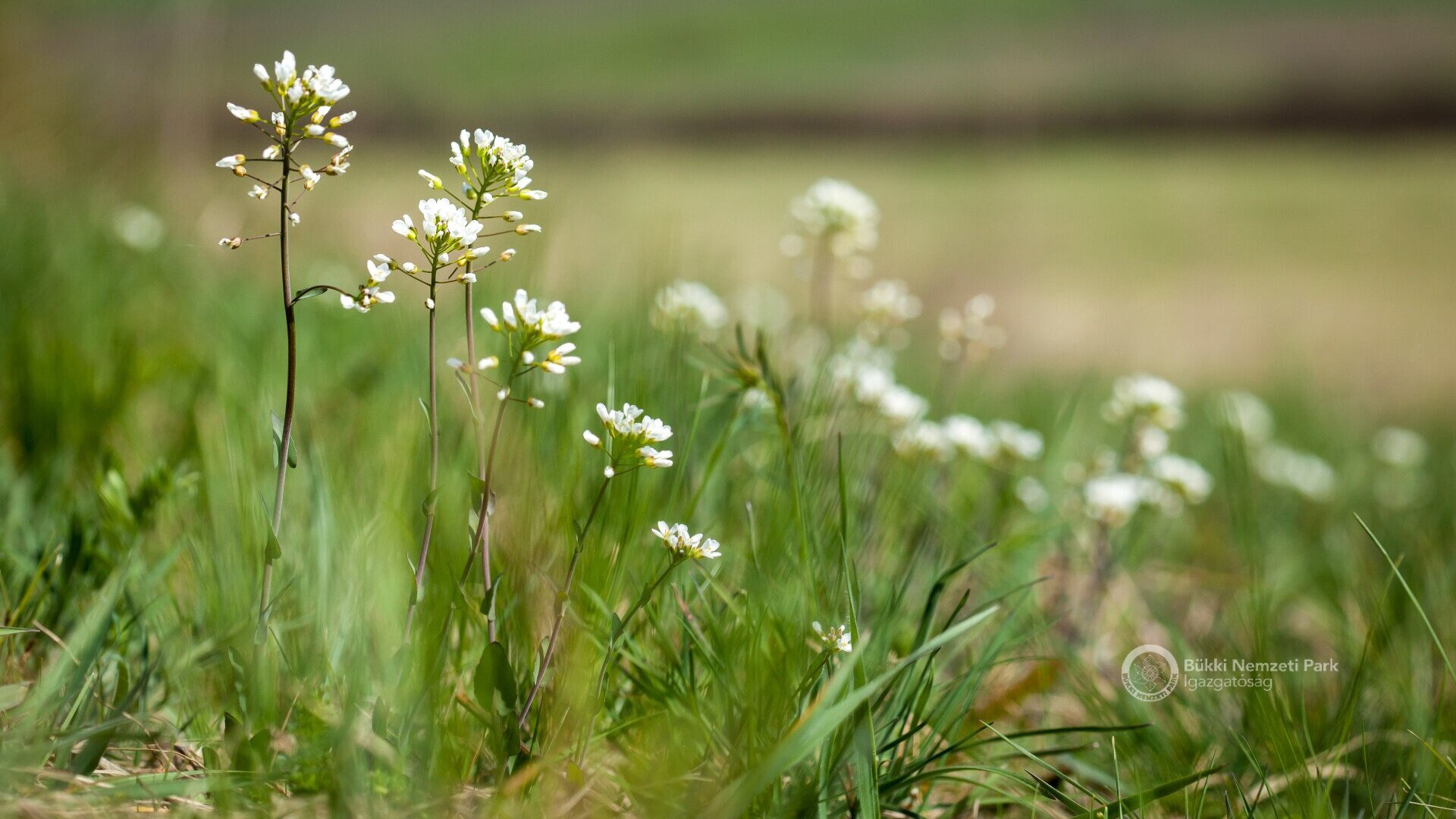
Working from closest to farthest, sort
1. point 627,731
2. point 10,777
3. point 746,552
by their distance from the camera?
1. point 10,777
2. point 627,731
3. point 746,552

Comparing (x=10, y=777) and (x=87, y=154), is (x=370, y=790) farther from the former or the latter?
(x=87, y=154)

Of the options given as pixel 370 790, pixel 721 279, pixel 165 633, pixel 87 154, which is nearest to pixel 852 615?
pixel 370 790

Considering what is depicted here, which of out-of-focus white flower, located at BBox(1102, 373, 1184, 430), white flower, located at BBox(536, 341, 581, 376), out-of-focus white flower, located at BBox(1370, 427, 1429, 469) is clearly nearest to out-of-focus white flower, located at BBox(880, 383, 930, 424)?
out-of-focus white flower, located at BBox(1102, 373, 1184, 430)

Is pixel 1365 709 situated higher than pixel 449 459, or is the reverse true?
pixel 449 459

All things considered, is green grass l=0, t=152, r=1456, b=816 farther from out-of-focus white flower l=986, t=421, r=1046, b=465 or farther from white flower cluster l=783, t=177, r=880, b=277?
white flower cluster l=783, t=177, r=880, b=277

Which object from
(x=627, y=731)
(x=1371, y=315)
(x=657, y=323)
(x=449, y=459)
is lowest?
(x=1371, y=315)

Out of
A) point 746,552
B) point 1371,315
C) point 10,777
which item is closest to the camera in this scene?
point 10,777

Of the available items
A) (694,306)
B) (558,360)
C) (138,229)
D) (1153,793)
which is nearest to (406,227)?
(558,360)
